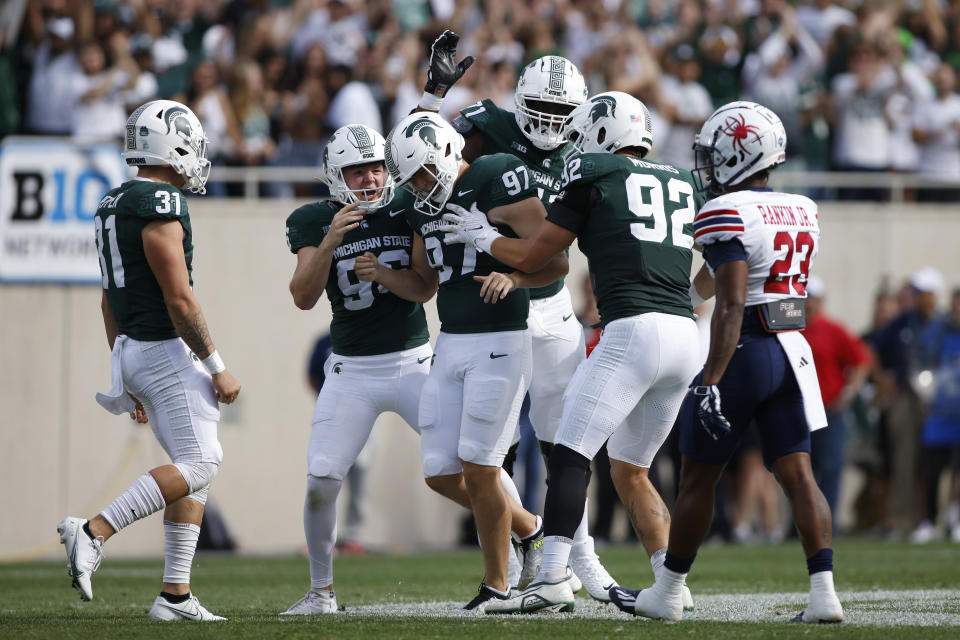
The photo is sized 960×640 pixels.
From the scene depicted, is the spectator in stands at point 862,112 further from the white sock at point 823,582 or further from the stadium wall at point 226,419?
the white sock at point 823,582

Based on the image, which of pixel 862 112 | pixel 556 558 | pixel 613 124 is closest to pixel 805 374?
pixel 556 558

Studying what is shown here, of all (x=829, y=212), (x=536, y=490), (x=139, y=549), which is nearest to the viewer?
(x=536, y=490)

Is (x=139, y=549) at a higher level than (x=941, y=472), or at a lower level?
lower

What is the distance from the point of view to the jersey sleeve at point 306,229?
5922 mm

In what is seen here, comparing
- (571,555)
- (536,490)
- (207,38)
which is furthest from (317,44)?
(571,555)

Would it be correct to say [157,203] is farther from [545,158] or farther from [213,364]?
[545,158]

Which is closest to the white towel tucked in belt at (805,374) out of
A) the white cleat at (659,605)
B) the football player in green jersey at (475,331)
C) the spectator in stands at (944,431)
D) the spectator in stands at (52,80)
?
the white cleat at (659,605)

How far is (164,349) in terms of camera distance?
5.62 metres

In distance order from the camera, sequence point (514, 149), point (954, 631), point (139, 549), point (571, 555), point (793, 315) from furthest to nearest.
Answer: point (139, 549) → point (514, 149) → point (571, 555) → point (793, 315) → point (954, 631)

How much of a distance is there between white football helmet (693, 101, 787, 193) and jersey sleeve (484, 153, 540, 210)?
0.71 meters

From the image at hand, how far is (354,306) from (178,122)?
42.7 inches

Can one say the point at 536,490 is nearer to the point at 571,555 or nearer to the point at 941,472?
the point at 941,472

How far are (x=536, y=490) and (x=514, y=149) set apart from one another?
546 centimetres

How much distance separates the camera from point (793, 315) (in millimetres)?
5168
